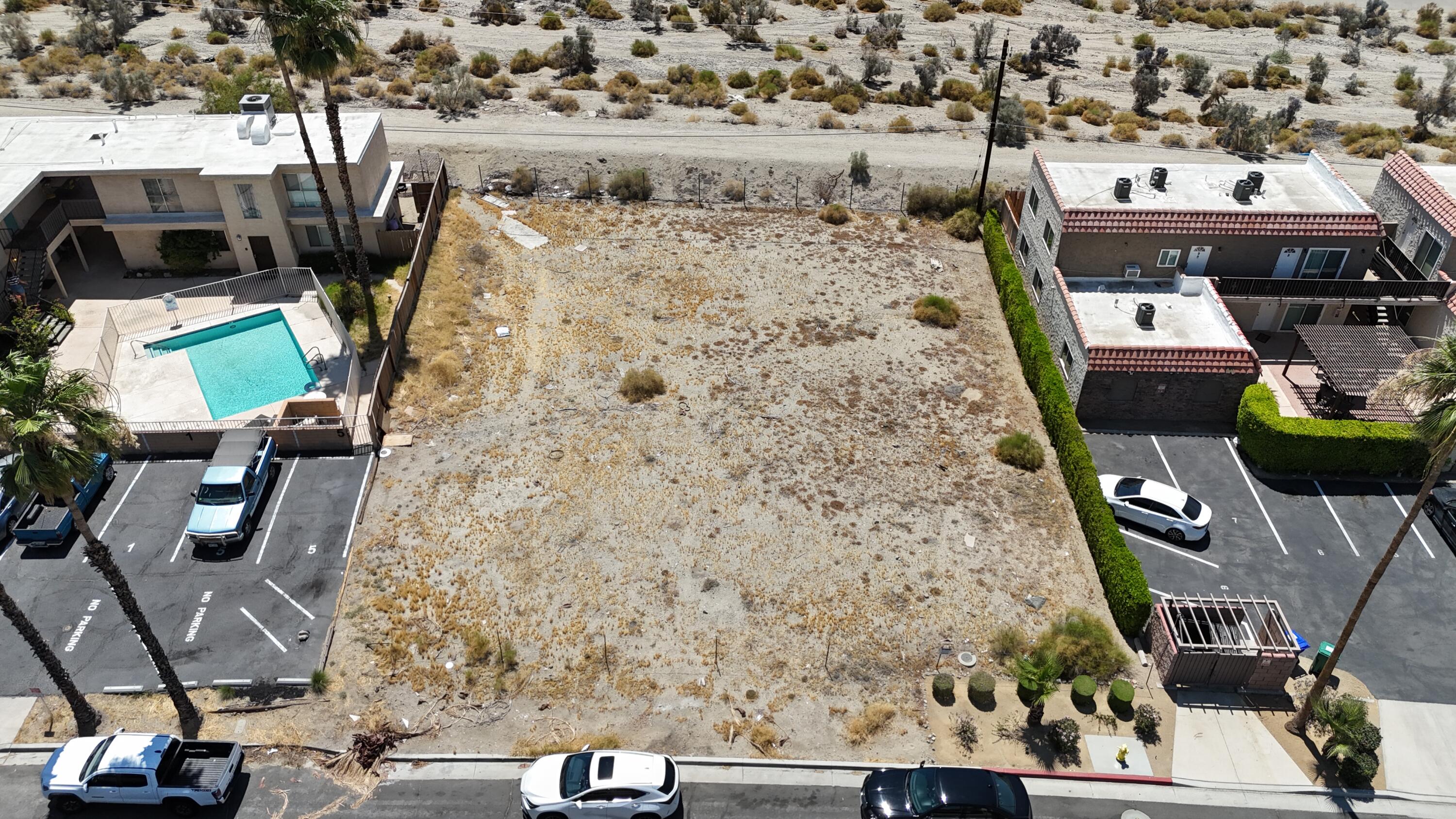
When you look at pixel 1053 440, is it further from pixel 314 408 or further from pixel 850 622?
pixel 314 408

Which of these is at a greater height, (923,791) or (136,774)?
(136,774)

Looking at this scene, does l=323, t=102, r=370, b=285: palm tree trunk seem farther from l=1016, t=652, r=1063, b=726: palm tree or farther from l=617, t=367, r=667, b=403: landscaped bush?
l=1016, t=652, r=1063, b=726: palm tree

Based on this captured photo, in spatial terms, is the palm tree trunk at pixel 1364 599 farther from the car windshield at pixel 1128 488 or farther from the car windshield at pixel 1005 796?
the car windshield at pixel 1005 796

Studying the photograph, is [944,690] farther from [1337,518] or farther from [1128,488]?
[1337,518]

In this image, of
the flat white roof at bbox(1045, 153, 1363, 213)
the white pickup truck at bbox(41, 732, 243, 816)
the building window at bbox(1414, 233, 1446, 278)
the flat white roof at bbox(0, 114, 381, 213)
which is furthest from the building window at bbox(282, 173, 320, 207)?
the building window at bbox(1414, 233, 1446, 278)

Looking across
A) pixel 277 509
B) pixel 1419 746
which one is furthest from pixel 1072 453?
pixel 277 509
